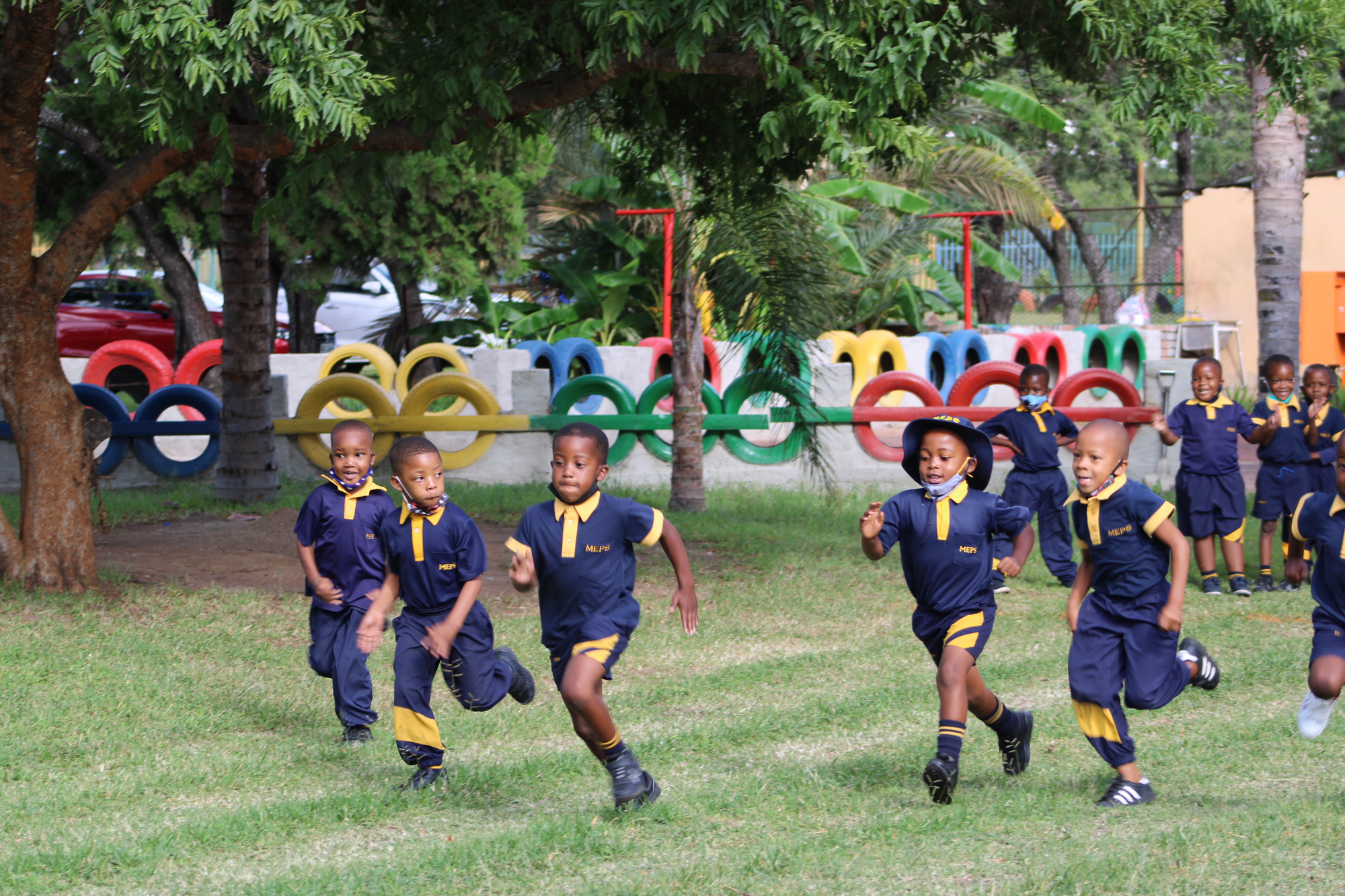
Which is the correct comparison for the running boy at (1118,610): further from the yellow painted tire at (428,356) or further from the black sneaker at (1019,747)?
the yellow painted tire at (428,356)

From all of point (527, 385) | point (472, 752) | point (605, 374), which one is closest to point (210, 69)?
point (472, 752)

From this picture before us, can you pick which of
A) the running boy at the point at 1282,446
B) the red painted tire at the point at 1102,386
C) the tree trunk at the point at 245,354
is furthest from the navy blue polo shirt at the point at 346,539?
the red painted tire at the point at 1102,386

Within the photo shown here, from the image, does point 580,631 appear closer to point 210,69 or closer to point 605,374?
point 210,69

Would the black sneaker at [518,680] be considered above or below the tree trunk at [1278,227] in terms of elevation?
below

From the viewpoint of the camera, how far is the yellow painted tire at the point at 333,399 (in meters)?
13.1

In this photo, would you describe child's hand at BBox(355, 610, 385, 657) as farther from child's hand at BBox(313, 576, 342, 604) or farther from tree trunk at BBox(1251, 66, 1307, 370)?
tree trunk at BBox(1251, 66, 1307, 370)

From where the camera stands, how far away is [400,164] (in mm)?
14570

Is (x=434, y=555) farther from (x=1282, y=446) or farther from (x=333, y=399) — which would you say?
(x=333, y=399)

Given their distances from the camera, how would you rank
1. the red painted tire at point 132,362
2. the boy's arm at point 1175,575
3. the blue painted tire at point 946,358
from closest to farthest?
the boy's arm at point 1175,575 < the red painted tire at point 132,362 < the blue painted tire at point 946,358

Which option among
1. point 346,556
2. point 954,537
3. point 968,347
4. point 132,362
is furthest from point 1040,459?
point 132,362

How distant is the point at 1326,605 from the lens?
469cm

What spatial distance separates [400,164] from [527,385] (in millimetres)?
3296

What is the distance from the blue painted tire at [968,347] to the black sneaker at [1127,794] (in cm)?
1155

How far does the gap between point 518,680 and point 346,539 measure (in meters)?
0.93
